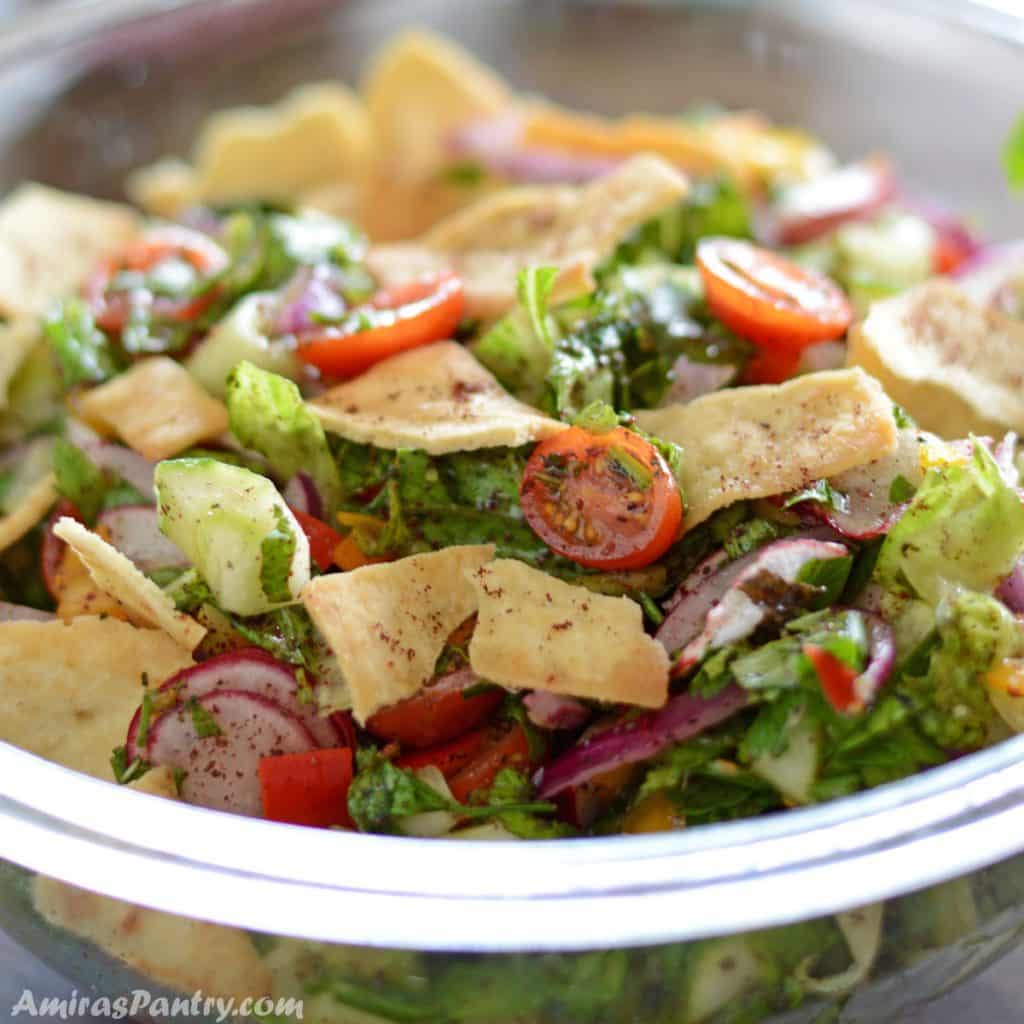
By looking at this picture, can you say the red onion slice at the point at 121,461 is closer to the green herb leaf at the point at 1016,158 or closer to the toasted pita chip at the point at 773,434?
the toasted pita chip at the point at 773,434

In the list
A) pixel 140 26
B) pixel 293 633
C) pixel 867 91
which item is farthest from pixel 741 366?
pixel 140 26

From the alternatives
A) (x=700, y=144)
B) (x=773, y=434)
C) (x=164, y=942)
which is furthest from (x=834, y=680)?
(x=700, y=144)

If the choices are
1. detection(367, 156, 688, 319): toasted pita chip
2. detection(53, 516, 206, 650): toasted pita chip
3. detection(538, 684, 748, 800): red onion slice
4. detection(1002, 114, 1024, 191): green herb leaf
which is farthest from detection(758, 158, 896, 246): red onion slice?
detection(53, 516, 206, 650): toasted pita chip

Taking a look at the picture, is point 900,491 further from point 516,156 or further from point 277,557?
point 516,156

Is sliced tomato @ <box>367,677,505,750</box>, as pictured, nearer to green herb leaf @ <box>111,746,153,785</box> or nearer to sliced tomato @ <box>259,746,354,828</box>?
sliced tomato @ <box>259,746,354,828</box>

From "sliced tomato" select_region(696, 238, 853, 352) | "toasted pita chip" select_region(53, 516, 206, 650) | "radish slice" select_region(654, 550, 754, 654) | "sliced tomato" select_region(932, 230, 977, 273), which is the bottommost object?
"toasted pita chip" select_region(53, 516, 206, 650)

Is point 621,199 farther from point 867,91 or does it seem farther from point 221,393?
point 867,91
